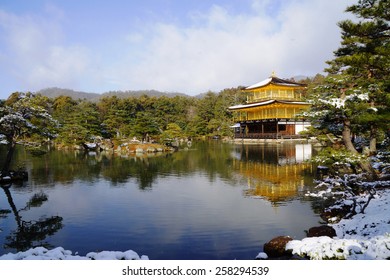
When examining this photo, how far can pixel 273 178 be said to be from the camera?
47.9 feet

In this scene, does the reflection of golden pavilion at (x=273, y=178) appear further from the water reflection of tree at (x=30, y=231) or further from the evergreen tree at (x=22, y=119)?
the evergreen tree at (x=22, y=119)

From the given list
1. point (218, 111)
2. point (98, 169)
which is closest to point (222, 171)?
point (98, 169)

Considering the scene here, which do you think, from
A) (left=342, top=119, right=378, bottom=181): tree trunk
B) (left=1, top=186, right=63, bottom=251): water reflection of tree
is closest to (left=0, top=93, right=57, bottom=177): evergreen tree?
(left=1, top=186, right=63, bottom=251): water reflection of tree

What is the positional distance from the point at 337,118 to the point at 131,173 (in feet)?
34.0

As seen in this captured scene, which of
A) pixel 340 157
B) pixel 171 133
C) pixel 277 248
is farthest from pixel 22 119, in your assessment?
pixel 171 133

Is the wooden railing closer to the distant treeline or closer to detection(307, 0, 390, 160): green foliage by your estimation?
the distant treeline

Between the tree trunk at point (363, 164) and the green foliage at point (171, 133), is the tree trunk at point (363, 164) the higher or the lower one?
the lower one

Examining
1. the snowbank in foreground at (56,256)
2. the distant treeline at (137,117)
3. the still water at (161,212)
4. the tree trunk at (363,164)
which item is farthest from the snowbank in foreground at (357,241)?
the distant treeline at (137,117)

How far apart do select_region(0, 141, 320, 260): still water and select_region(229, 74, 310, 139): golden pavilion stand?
67.9ft

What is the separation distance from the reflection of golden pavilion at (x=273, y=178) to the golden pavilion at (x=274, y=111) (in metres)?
16.9

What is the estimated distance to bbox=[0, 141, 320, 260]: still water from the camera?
723 centimetres

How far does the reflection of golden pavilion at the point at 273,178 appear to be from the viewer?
1165 centimetres

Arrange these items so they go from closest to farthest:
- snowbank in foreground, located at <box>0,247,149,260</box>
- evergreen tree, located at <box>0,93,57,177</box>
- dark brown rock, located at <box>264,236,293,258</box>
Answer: snowbank in foreground, located at <box>0,247,149,260</box>
dark brown rock, located at <box>264,236,293,258</box>
evergreen tree, located at <box>0,93,57,177</box>
